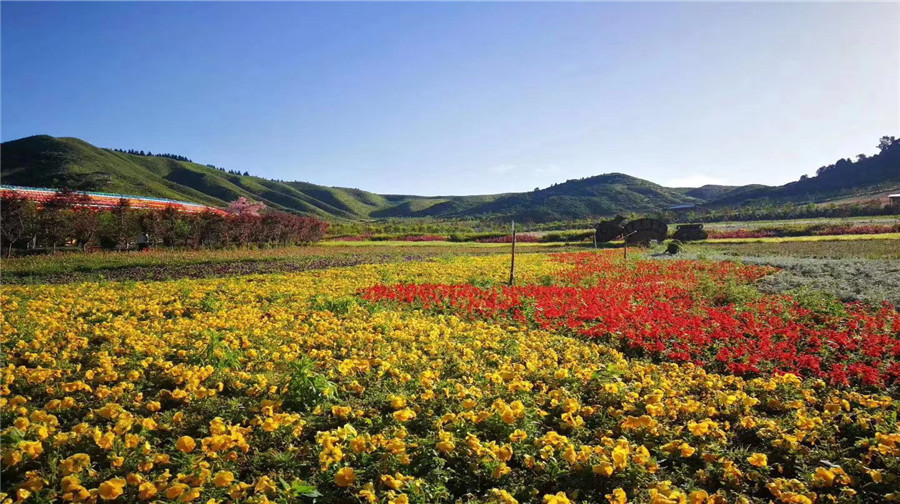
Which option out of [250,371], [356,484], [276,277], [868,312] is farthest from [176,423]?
[868,312]

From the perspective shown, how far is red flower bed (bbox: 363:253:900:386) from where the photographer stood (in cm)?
688

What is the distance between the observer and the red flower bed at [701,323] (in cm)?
688

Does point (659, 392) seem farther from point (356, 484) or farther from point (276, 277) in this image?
point (276, 277)

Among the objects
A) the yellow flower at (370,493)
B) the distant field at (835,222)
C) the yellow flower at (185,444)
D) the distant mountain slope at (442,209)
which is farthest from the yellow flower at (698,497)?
the distant mountain slope at (442,209)

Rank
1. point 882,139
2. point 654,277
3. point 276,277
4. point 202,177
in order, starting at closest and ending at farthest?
point 276,277, point 654,277, point 882,139, point 202,177

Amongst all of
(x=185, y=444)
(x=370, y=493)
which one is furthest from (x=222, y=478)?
(x=370, y=493)

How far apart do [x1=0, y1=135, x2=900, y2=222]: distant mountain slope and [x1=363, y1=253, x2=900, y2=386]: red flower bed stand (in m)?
108

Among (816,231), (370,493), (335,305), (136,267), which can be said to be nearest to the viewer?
(370,493)

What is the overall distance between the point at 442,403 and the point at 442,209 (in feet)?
642

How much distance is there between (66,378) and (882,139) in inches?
7955

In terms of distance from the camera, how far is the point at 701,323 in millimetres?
9031

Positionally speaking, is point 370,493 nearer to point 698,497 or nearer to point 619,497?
point 619,497

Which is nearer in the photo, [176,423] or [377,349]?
[176,423]

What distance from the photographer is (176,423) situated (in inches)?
185
